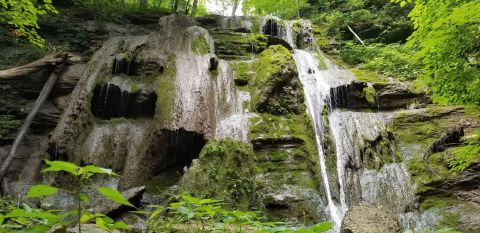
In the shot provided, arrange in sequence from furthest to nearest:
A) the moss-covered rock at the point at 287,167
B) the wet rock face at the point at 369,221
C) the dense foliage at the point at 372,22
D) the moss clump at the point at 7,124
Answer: the dense foliage at the point at 372,22, the moss clump at the point at 7,124, the moss-covered rock at the point at 287,167, the wet rock face at the point at 369,221

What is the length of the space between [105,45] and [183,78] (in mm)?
4101

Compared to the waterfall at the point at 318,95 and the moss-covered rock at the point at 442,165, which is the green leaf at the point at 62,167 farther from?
the waterfall at the point at 318,95

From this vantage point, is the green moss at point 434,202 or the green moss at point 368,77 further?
the green moss at point 368,77

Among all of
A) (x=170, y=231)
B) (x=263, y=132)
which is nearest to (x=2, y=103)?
(x=263, y=132)

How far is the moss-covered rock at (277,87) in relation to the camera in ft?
31.6

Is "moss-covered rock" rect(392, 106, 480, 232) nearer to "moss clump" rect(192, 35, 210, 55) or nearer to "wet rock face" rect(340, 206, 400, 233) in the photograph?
"wet rock face" rect(340, 206, 400, 233)

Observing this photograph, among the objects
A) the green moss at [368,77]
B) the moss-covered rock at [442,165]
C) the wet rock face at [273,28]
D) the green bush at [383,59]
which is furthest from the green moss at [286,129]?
the wet rock face at [273,28]

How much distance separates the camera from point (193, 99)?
30.3 feet

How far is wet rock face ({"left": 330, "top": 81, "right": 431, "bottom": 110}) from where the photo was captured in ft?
37.8

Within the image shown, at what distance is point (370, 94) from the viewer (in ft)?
38.1

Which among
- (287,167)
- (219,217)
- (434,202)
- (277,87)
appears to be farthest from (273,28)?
(219,217)

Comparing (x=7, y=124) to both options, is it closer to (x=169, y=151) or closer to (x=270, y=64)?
(x=169, y=151)

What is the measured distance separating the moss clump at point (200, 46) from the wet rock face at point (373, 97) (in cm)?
424

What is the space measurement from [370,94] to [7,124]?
11132 mm
